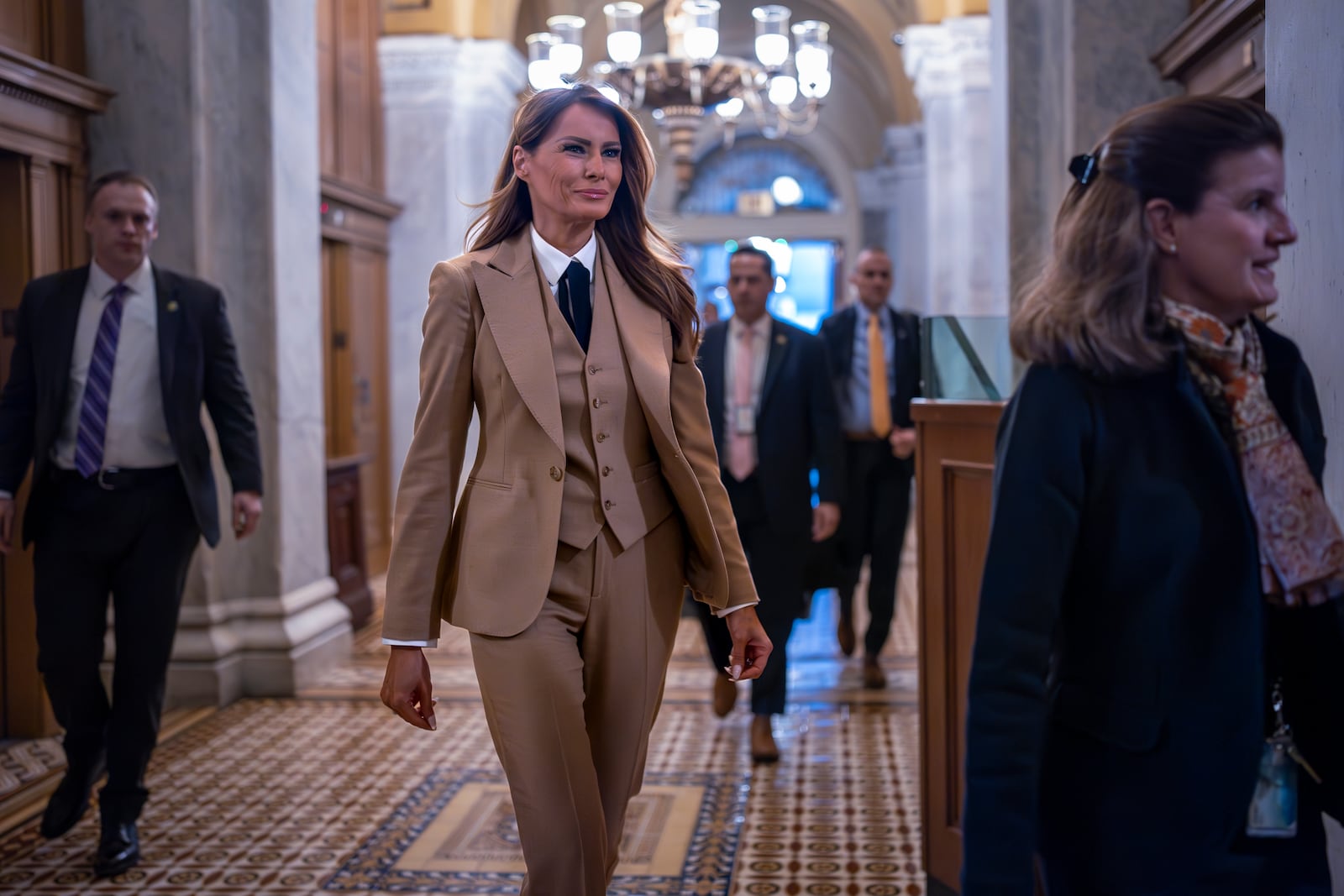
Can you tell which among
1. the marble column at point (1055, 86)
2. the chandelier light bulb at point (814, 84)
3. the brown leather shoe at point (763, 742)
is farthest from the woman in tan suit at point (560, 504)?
the chandelier light bulb at point (814, 84)

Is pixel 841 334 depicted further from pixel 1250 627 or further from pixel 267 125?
pixel 1250 627

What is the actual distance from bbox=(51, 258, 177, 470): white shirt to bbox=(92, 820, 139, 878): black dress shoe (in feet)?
3.40

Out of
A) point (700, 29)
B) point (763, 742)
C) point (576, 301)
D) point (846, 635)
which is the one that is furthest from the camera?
point (700, 29)

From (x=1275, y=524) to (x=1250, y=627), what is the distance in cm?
11

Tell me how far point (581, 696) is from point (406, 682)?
0.31m

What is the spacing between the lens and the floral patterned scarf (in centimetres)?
152

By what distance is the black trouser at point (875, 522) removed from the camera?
643 centimetres

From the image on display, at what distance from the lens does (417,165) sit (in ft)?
34.8

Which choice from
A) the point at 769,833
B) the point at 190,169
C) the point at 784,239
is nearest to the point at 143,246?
the point at 190,169

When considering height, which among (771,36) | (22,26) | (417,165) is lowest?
(22,26)

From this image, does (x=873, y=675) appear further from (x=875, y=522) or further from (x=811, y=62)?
(x=811, y=62)

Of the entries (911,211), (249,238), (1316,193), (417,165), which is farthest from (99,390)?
(911,211)

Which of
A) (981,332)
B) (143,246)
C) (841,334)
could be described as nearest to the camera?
(981,332)

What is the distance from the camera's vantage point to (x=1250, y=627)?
1.53 m
